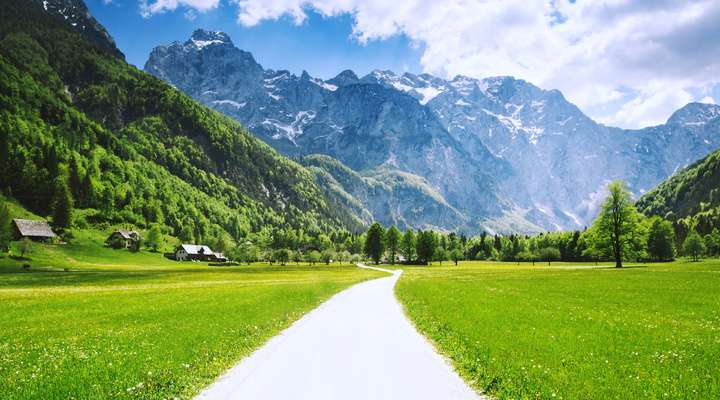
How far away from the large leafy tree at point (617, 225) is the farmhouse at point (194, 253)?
152696 mm

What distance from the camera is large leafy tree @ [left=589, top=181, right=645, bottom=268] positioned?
9262cm

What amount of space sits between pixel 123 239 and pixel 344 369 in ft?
531

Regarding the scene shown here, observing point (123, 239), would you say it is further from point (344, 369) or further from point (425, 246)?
point (344, 369)

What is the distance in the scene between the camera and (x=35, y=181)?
155375 millimetres

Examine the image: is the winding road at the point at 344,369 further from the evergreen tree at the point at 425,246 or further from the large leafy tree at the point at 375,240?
the large leafy tree at the point at 375,240

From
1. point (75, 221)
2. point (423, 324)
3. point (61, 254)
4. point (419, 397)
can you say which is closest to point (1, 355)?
point (419, 397)

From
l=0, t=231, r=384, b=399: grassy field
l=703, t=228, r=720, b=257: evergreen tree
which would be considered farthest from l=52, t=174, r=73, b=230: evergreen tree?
l=703, t=228, r=720, b=257: evergreen tree

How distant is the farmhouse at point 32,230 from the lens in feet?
404

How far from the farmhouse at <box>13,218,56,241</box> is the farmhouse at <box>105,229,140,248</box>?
19.0 m

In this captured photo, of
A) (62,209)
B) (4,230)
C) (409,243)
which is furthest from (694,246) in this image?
(62,209)

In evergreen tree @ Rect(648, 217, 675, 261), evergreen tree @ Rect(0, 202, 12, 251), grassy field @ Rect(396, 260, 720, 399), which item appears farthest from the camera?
evergreen tree @ Rect(648, 217, 675, 261)

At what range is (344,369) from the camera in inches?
587

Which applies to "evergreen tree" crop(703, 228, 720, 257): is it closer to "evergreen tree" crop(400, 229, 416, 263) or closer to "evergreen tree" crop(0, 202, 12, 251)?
"evergreen tree" crop(400, 229, 416, 263)

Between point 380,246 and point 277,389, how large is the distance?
155692 millimetres
